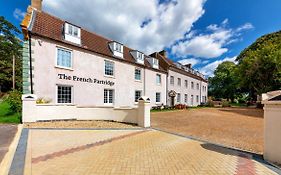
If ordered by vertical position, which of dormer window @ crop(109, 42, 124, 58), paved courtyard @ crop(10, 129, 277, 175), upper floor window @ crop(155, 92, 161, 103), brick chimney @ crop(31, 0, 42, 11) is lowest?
paved courtyard @ crop(10, 129, 277, 175)

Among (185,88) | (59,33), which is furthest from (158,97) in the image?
(59,33)

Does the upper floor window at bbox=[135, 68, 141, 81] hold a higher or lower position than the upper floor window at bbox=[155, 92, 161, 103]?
higher

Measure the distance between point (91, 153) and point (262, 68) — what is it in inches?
1004

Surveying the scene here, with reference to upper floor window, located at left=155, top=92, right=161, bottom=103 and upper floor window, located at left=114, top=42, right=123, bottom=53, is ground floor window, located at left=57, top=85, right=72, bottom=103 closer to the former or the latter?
upper floor window, located at left=114, top=42, right=123, bottom=53


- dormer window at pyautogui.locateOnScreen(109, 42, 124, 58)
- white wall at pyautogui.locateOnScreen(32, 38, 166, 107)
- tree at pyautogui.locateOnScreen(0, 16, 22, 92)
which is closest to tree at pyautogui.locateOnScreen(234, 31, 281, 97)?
white wall at pyautogui.locateOnScreen(32, 38, 166, 107)

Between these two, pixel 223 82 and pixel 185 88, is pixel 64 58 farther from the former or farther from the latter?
pixel 223 82

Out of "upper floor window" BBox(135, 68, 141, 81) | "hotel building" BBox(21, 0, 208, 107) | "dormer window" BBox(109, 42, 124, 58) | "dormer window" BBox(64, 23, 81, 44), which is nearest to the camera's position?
"hotel building" BBox(21, 0, 208, 107)

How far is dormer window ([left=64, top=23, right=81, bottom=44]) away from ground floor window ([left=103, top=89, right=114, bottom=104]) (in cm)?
570

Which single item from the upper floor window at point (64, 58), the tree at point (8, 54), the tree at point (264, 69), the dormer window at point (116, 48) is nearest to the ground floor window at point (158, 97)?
the dormer window at point (116, 48)

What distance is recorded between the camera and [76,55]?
15.1 meters

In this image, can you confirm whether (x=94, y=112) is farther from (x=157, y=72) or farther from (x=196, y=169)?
(x=157, y=72)

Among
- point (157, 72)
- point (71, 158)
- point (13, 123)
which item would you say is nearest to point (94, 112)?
point (13, 123)

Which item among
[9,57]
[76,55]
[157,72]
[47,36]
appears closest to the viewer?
[47,36]

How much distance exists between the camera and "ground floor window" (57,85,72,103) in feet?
46.0
